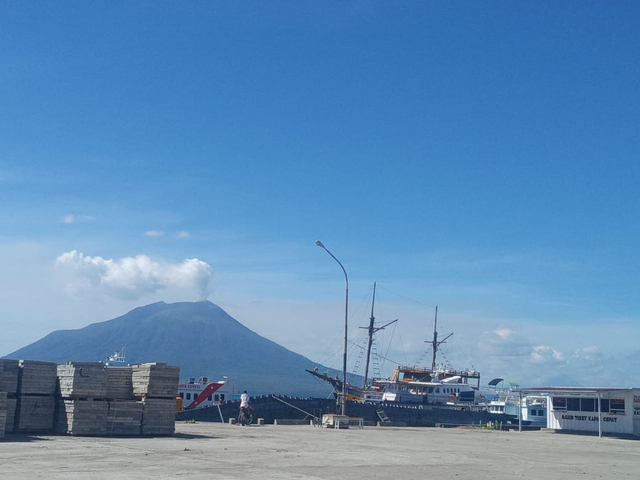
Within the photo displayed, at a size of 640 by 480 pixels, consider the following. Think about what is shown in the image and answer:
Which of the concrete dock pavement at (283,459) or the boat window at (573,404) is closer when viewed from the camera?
the concrete dock pavement at (283,459)

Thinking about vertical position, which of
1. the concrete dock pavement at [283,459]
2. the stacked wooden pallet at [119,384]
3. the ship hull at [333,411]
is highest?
the stacked wooden pallet at [119,384]

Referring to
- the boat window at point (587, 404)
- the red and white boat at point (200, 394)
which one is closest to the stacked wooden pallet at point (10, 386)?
the boat window at point (587, 404)

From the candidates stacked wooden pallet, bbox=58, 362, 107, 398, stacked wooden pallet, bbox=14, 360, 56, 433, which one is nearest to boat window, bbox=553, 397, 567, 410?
stacked wooden pallet, bbox=58, 362, 107, 398

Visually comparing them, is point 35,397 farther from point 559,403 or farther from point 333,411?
point 333,411

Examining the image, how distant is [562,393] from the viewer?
4172 cm

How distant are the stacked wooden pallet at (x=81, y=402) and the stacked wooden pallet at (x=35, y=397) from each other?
0.34m

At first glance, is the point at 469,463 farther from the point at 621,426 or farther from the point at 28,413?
the point at 621,426

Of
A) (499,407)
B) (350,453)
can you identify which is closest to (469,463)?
(350,453)

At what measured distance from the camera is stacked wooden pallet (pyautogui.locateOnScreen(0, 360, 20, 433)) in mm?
22891

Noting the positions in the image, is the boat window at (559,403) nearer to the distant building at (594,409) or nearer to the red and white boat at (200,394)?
the distant building at (594,409)

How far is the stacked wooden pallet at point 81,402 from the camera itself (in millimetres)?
23531

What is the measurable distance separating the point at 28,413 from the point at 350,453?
35.8 feet

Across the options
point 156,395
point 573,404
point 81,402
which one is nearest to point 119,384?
point 156,395

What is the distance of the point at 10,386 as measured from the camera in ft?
76.8
